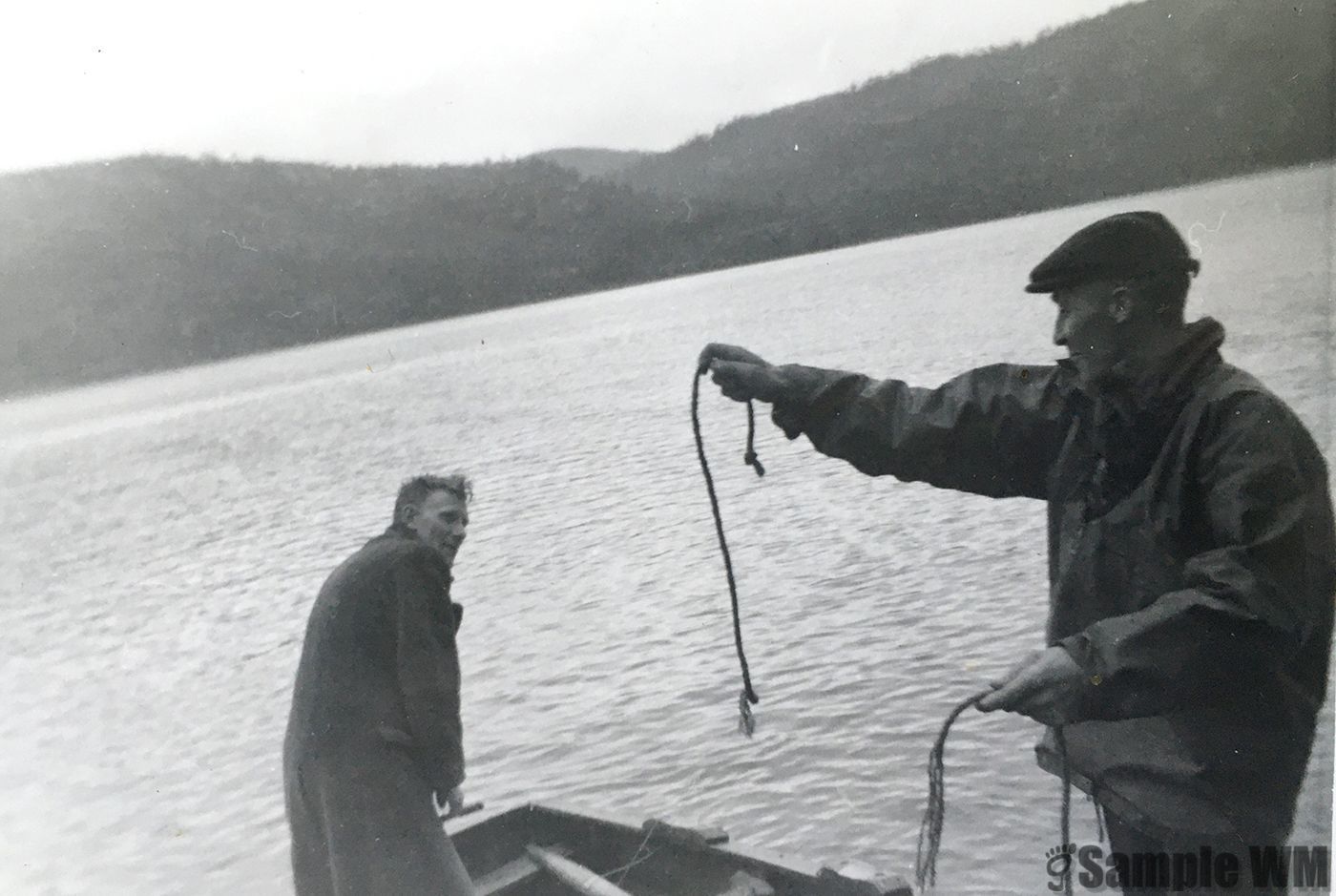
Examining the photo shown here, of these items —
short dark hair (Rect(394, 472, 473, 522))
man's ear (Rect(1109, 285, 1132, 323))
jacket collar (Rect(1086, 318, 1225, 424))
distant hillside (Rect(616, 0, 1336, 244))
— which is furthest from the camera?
distant hillside (Rect(616, 0, 1336, 244))

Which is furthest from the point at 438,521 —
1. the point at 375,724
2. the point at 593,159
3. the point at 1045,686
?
the point at 1045,686

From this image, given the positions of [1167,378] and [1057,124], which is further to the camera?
[1057,124]

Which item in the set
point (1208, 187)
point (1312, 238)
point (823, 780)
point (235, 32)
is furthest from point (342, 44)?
point (823, 780)

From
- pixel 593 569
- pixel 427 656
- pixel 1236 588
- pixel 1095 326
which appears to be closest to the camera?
pixel 1236 588

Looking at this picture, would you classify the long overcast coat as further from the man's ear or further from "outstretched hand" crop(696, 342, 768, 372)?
the man's ear

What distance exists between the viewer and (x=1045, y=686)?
5.47ft

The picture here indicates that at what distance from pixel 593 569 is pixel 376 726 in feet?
7.05

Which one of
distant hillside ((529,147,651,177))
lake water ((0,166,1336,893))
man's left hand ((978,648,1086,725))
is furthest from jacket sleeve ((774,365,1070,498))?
distant hillside ((529,147,651,177))

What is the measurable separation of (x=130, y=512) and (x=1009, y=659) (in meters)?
4.17

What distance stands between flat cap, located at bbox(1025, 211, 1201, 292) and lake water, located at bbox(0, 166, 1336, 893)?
1.19 m

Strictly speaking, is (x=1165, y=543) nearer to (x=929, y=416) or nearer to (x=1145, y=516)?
(x=1145, y=516)

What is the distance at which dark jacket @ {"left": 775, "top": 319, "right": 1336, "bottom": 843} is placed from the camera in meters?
1.69

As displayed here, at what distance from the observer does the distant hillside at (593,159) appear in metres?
3.60

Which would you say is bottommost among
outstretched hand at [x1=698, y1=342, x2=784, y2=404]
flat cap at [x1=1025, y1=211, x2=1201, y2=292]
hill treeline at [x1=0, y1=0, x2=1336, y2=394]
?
outstretched hand at [x1=698, y1=342, x2=784, y2=404]
